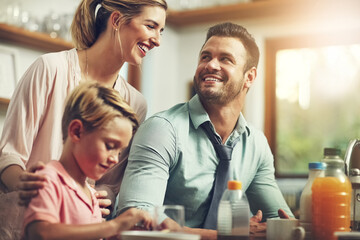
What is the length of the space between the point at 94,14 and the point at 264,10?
2478 millimetres

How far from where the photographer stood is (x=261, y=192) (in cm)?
184

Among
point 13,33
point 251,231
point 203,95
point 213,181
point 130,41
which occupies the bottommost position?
point 251,231

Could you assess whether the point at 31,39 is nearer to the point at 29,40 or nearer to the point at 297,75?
the point at 29,40

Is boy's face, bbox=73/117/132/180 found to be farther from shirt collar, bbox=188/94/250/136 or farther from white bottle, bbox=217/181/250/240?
shirt collar, bbox=188/94/250/136

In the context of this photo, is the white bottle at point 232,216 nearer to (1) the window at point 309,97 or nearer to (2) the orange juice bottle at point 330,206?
(2) the orange juice bottle at point 330,206

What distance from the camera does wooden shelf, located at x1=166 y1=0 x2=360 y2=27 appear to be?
12.6ft

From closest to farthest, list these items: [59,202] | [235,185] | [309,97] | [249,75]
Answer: [59,202], [235,185], [249,75], [309,97]

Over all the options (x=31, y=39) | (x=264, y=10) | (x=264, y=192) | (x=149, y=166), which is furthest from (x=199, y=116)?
(x=264, y=10)

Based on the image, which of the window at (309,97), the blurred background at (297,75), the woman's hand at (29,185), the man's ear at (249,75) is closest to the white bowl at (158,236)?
the woman's hand at (29,185)

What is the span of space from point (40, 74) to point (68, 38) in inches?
71.0

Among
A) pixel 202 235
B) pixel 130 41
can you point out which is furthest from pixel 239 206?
pixel 130 41

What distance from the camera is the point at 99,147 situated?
114cm

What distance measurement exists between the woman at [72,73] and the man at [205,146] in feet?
0.71

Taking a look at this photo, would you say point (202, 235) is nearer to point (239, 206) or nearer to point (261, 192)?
point (239, 206)
